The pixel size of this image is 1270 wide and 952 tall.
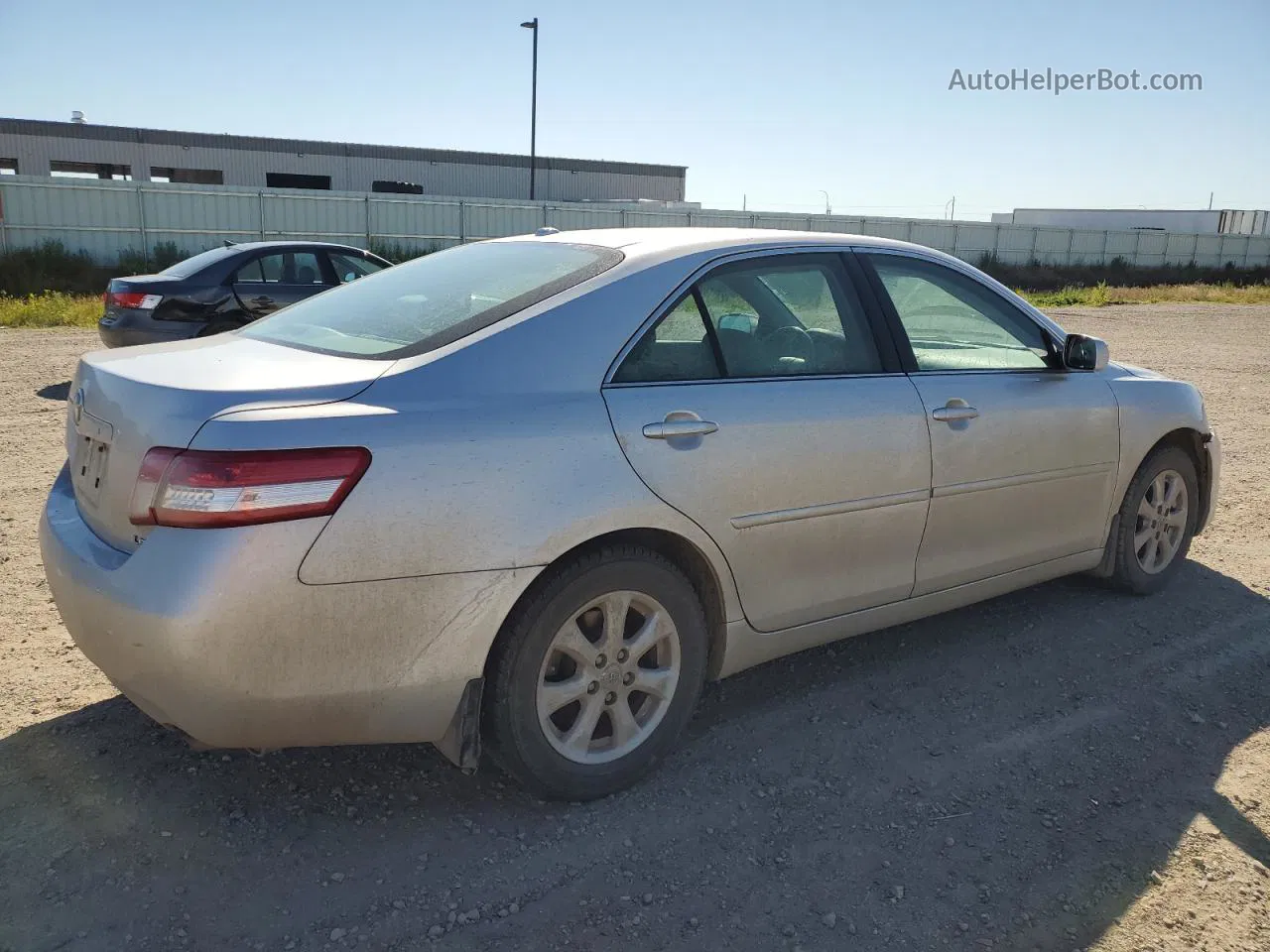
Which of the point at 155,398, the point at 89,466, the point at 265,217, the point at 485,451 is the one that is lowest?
the point at 89,466

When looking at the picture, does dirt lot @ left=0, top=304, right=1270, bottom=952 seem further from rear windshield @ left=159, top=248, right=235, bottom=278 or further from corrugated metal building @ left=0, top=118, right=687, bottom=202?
corrugated metal building @ left=0, top=118, right=687, bottom=202

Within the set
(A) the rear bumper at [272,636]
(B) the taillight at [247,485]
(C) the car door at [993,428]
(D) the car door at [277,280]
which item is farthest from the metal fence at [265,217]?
(B) the taillight at [247,485]

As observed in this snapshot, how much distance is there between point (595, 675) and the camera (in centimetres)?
295

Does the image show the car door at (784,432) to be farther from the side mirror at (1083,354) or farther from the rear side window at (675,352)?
the side mirror at (1083,354)

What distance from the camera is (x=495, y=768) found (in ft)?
10.5

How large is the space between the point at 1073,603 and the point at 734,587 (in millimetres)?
2365

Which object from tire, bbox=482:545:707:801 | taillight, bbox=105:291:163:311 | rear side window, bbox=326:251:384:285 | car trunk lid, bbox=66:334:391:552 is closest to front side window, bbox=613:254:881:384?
tire, bbox=482:545:707:801

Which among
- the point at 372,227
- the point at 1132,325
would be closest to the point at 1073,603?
the point at 1132,325

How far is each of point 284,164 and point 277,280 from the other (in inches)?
1325

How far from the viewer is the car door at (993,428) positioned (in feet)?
12.2

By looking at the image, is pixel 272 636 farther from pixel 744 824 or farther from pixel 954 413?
pixel 954 413

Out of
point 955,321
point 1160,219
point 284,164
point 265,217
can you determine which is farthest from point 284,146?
point 1160,219

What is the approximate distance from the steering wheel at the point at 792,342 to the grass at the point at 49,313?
14959mm

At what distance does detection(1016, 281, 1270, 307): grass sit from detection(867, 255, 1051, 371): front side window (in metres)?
25.8
